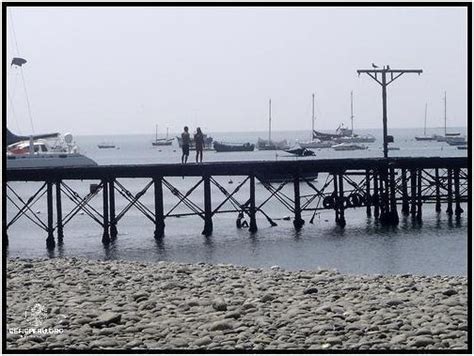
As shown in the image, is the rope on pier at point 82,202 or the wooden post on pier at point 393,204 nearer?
the rope on pier at point 82,202

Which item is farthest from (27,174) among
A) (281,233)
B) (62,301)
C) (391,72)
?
(62,301)

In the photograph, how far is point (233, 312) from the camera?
13.3 metres

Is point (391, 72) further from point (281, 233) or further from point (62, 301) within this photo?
point (62, 301)

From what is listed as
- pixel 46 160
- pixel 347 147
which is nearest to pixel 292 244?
pixel 46 160

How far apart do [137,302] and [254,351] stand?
357 cm

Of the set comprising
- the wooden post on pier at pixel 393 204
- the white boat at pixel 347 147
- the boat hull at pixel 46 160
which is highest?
the boat hull at pixel 46 160

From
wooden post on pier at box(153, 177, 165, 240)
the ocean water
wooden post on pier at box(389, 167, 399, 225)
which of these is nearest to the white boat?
the ocean water

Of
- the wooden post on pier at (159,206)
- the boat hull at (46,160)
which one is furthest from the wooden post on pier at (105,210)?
the boat hull at (46,160)

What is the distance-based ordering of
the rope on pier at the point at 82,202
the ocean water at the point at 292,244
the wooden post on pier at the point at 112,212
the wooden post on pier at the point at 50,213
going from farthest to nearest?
the rope on pier at the point at 82,202, the wooden post on pier at the point at 112,212, the wooden post on pier at the point at 50,213, the ocean water at the point at 292,244

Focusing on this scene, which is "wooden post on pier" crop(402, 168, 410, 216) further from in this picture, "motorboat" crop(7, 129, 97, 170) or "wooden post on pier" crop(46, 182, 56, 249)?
"motorboat" crop(7, 129, 97, 170)

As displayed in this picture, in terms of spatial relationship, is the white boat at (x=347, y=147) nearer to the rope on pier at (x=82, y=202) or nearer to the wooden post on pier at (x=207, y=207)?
the rope on pier at (x=82, y=202)

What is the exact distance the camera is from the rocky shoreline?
11.8 m

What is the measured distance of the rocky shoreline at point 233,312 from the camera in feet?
38.7

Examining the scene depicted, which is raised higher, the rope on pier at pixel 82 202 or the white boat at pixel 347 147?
the rope on pier at pixel 82 202
